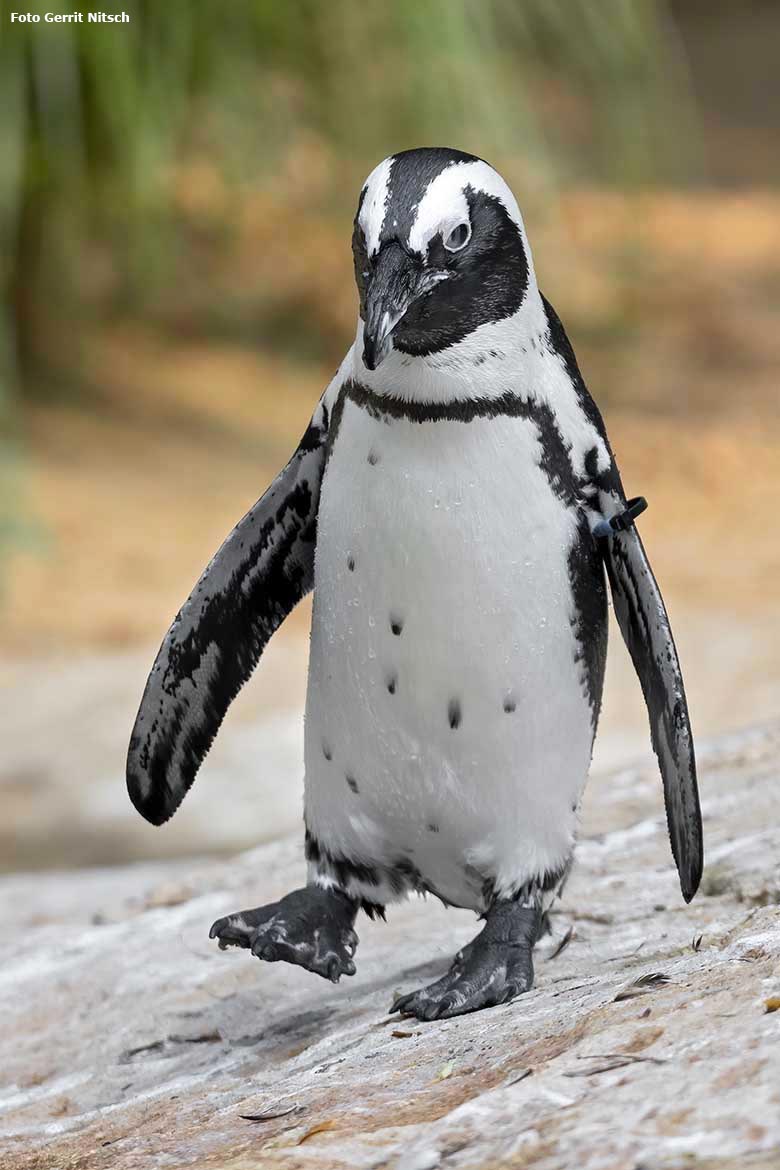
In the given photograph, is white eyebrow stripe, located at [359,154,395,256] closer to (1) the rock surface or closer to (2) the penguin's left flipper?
(2) the penguin's left flipper

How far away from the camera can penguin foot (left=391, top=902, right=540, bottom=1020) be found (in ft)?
7.50

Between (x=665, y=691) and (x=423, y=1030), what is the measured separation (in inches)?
21.4

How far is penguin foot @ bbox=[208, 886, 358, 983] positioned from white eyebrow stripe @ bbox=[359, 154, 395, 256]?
0.91m

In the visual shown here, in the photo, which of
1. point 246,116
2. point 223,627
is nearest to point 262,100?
point 246,116

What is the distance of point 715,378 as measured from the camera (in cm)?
1086

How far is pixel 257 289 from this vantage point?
11961 millimetres

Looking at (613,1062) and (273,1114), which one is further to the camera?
(273,1114)

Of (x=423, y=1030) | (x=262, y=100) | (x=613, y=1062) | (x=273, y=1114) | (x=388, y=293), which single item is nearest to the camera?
(x=613, y=1062)

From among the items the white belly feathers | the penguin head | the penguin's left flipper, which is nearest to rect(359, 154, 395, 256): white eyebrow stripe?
the penguin head

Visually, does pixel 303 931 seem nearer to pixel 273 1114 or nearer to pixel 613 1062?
pixel 273 1114

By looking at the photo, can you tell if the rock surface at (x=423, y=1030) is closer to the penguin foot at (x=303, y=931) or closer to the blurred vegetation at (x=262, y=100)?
the penguin foot at (x=303, y=931)

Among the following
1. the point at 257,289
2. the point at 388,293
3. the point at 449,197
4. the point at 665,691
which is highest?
the point at 257,289

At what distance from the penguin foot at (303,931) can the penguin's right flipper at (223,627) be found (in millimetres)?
304

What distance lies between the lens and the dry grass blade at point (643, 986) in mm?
1965
